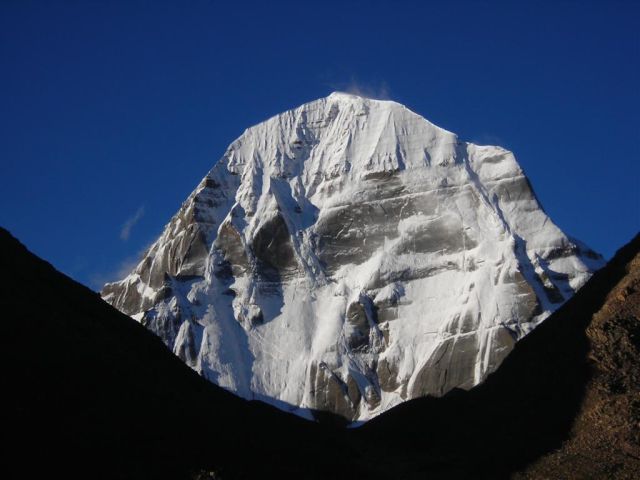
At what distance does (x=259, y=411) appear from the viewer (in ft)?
279

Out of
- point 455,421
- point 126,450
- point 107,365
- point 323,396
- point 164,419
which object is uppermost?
point 323,396

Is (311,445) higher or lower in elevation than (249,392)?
lower

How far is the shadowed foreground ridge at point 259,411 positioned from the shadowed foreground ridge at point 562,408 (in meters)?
0.13

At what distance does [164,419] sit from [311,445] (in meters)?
23.5

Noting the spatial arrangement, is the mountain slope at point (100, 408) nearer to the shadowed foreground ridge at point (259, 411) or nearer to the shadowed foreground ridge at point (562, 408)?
the shadowed foreground ridge at point (259, 411)

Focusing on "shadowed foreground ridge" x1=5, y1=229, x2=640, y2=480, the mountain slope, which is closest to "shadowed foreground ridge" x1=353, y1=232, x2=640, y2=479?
"shadowed foreground ridge" x1=5, y1=229, x2=640, y2=480

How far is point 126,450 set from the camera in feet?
161

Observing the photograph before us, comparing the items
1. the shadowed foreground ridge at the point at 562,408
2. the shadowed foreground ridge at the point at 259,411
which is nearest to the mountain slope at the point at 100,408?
the shadowed foreground ridge at the point at 259,411

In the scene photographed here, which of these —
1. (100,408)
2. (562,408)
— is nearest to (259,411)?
(562,408)

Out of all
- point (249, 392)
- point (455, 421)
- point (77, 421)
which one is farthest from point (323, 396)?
point (77, 421)

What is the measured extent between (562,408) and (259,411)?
25.8 meters

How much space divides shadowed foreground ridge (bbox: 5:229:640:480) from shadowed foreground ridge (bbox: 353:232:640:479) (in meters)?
0.13

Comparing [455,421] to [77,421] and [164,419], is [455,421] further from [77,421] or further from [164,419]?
[77,421]

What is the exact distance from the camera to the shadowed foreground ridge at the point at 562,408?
2539 inches
